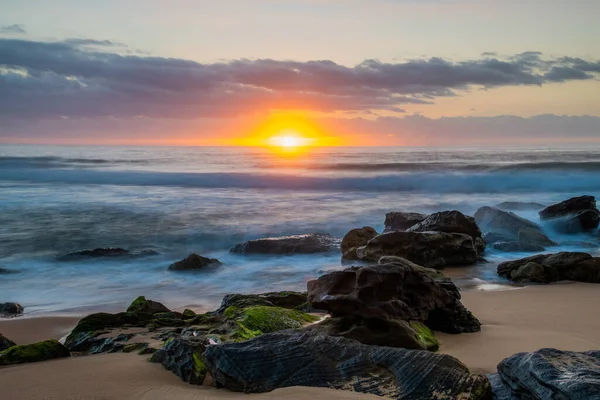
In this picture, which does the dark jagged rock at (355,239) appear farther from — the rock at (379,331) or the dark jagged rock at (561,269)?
the rock at (379,331)

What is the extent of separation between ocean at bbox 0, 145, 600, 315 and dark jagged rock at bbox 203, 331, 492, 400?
185 inches

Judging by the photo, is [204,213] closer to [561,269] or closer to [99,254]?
[99,254]

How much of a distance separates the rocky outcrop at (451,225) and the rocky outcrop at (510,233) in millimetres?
653

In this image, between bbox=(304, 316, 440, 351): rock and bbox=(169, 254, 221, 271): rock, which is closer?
bbox=(304, 316, 440, 351): rock

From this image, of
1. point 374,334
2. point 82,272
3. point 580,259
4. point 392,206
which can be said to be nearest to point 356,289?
point 374,334

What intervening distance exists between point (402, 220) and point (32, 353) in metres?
10.3

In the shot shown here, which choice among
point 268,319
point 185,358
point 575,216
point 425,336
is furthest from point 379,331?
point 575,216

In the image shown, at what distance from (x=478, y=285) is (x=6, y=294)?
7762 millimetres

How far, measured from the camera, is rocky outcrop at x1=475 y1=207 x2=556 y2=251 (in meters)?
12.8

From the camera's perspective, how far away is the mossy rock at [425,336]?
17.1 feet

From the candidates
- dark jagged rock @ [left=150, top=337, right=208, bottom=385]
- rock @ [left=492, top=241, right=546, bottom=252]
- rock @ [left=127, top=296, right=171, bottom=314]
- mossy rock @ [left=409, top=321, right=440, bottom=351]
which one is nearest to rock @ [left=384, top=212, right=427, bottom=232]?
rock @ [left=492, top=241, right=546, bottom=252]

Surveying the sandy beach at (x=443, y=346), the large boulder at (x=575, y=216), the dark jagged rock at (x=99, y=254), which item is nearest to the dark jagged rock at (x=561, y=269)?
the sandy beach at (x=443, y=346)

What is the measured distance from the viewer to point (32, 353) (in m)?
5.14

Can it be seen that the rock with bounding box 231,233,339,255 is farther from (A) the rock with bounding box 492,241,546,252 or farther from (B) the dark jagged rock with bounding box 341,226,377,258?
(A) the rock with bounding box 492,241,546,252
